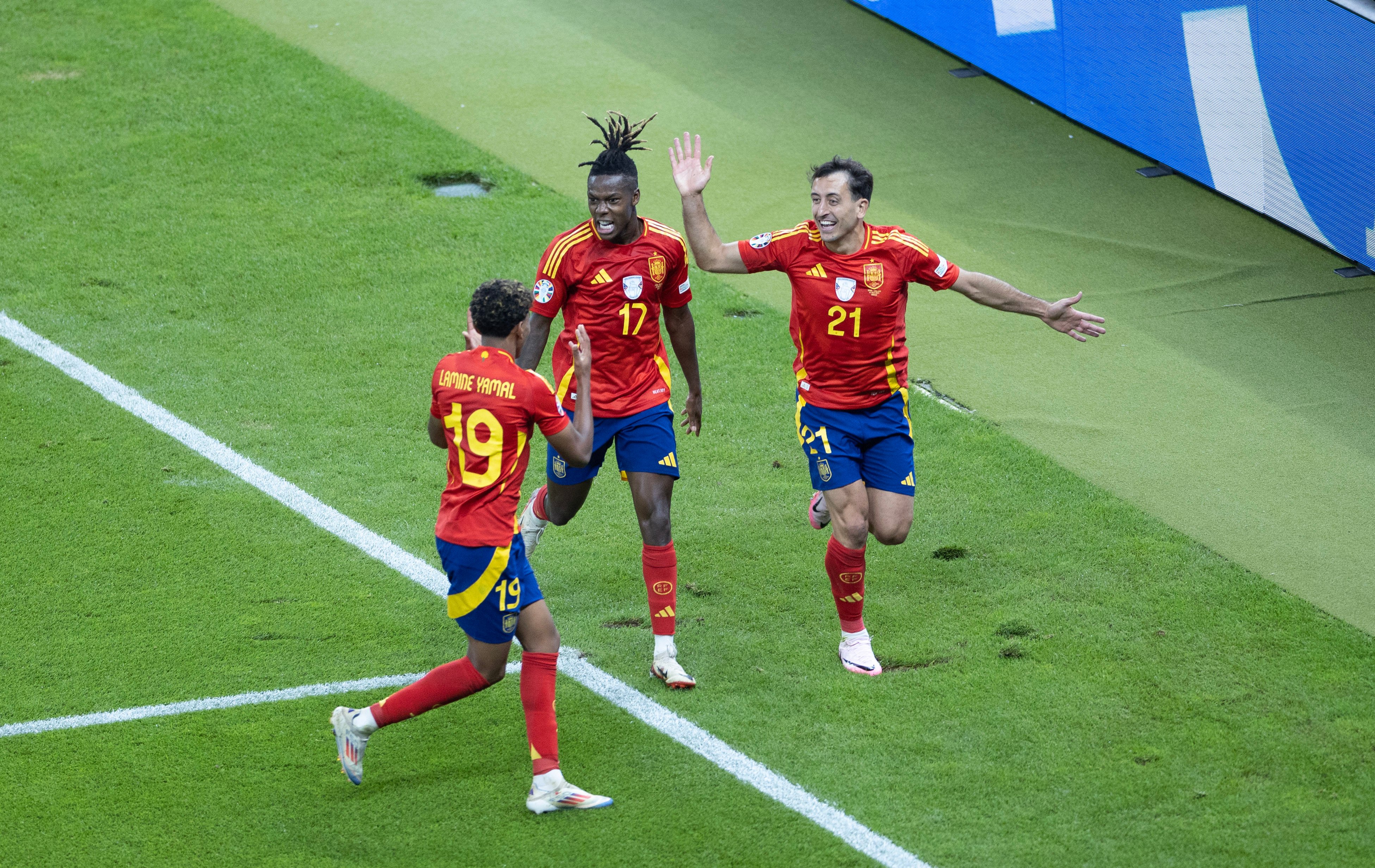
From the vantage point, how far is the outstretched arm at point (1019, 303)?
6402 millimetres

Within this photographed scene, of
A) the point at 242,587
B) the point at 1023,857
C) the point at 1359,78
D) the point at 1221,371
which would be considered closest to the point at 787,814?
the point at 1023,857

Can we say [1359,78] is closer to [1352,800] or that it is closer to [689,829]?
[1352,800]

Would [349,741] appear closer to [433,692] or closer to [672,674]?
[433,692]

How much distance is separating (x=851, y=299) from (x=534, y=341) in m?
1.42

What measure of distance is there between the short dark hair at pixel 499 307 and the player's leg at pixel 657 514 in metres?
1.23

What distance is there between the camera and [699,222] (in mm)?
6316

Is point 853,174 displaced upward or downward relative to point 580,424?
upward

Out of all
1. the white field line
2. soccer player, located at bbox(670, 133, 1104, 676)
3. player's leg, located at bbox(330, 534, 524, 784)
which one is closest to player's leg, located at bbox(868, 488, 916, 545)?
soccer player, located at bbox(670, 133, 1104, 676)

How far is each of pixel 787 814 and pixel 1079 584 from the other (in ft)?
7.76

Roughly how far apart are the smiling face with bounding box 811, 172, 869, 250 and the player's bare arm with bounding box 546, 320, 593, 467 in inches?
57.5

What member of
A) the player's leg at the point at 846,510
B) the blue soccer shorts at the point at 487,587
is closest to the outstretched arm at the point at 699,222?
the player's leg at the point at 846,510

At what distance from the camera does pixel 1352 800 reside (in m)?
5.50

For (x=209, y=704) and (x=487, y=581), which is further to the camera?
(x=209, y=704)

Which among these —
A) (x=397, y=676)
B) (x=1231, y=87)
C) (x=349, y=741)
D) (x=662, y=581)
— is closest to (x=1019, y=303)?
(x=662, y=581)
